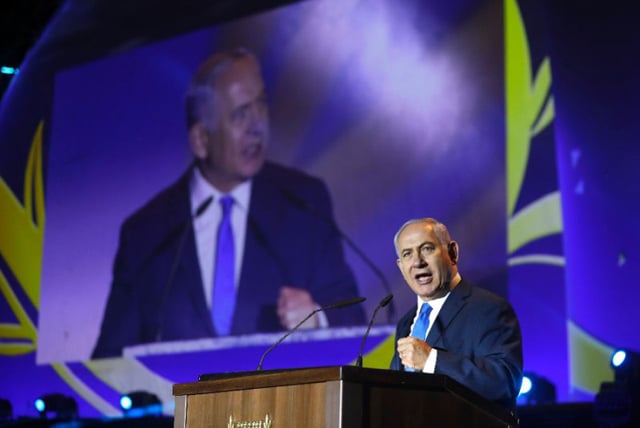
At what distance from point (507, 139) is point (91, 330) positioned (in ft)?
11.6

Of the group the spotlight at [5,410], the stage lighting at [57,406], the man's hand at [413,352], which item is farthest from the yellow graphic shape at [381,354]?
the man's hand at [413,352]

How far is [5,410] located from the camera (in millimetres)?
8305

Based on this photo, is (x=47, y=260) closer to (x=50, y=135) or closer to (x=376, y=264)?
(x=50, y=135)

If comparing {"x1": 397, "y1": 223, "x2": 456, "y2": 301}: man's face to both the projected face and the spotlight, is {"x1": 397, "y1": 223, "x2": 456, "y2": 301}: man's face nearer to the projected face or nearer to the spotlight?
the projected face

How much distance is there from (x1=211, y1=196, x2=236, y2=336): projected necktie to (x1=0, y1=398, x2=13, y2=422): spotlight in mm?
1952

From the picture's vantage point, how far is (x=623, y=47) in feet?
19.7

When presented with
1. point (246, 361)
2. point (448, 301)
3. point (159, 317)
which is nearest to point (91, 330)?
point (159, 317)

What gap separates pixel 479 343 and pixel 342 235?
3.59 metres

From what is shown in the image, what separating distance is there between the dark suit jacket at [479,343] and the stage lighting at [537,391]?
87.7 inches

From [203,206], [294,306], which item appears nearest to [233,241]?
[203,206]

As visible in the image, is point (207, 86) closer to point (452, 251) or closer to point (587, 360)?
point (587, 360)

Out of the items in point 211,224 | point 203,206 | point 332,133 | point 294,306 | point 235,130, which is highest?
point 235,130

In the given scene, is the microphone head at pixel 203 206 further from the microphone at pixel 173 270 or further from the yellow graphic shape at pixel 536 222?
the yellow graphic shape at pixel 536 222

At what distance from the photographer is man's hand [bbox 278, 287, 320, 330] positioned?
7023 millimetres
